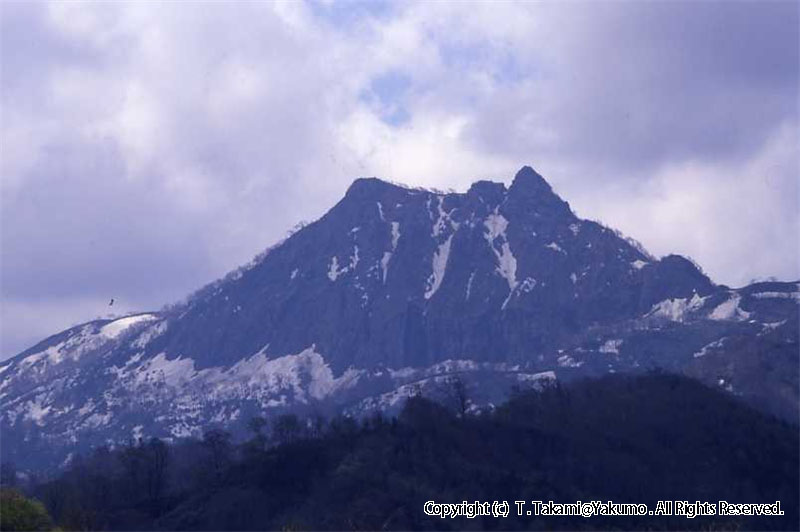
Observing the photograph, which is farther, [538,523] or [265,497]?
[265,497]

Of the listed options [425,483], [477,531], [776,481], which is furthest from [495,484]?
[776,481]

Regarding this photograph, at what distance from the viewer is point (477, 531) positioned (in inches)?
6201

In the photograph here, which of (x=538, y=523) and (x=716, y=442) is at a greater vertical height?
(x=716, y=442)

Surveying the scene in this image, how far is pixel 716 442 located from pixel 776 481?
15.7 meters

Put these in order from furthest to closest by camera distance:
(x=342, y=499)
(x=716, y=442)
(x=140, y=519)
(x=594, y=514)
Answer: (x=716, y=442) → (x=140, y=519) → (x=342, y=499) → (x=594, y=514)

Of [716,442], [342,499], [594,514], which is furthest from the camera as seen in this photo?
[716,442]

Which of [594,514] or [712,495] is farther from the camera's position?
[712,495]

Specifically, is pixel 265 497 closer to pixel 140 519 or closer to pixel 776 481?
pixel 140 519

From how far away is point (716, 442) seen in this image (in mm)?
198750

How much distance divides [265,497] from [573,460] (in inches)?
1772

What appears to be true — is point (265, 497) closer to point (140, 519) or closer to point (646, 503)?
point (140, 519)

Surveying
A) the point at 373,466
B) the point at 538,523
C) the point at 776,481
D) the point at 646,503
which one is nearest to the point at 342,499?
the point at 373,466

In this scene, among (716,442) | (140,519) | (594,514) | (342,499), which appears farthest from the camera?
(716,442)

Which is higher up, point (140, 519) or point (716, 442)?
point (716, 442)
